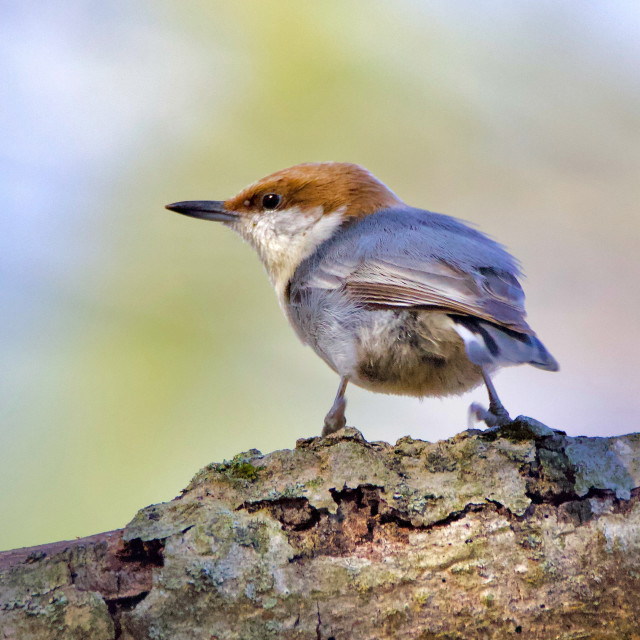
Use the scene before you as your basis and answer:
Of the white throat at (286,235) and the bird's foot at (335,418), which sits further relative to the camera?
the white throat at (286,235)

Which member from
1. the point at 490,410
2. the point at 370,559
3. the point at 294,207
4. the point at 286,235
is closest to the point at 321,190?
the point at 294,207

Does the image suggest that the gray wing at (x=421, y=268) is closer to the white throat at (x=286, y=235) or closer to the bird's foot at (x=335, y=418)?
the white throat at (x=286, y=235)

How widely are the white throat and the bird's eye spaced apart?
0.11 feet

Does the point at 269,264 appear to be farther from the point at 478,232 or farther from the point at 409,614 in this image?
the point at 409,614

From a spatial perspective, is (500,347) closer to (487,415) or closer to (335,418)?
(487,415)

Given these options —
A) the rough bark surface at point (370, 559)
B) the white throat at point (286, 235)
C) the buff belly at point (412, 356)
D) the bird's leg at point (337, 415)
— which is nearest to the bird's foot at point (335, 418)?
the bird's leg at point (337, 415)

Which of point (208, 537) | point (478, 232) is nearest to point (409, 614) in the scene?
point (208, 537)

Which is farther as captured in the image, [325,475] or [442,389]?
[442,389]

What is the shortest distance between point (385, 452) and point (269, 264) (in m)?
1.61

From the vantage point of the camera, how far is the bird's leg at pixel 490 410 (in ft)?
7.98

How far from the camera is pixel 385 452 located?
1.82 m

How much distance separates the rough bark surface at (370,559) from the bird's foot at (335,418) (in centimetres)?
90

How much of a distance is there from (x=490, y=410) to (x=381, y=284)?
624mm

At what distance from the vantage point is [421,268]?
2.51 m
